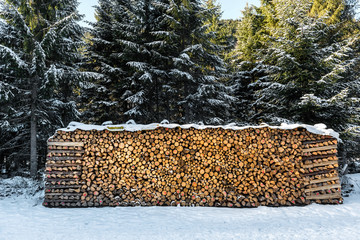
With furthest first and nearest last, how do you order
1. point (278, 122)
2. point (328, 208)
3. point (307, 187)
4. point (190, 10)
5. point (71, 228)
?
1. point (190, 10)
2. point (278, 122)
3. point (307, 187)
4. point (328, 208)
5. point (71, 228)

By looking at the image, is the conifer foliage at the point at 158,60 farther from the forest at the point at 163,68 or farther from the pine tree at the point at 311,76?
the pine tree at the point at 311,76

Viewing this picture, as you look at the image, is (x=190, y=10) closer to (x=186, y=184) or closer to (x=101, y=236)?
(x=186, y=184)

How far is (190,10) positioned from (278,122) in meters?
7.35

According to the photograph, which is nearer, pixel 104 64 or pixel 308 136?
pixel 308 136

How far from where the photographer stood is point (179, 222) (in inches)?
181

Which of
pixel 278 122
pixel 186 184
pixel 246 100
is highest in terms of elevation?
pixel 246 100

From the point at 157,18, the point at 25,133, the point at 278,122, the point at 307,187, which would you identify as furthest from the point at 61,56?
the point at 307,187

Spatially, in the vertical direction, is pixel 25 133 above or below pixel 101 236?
above

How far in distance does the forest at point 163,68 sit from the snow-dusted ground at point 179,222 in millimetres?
3026

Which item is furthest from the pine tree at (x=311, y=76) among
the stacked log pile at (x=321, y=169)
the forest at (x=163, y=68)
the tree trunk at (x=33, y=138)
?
the tree trunk at (x=33, y=138)

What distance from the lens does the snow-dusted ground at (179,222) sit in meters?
3.98

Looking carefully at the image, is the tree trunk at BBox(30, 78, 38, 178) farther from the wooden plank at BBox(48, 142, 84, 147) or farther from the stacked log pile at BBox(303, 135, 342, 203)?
the stacked log pile at BBox(303, 135, 342, 203)

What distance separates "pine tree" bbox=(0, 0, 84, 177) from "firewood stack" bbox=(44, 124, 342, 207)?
3.41 meters

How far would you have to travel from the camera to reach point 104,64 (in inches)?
452
